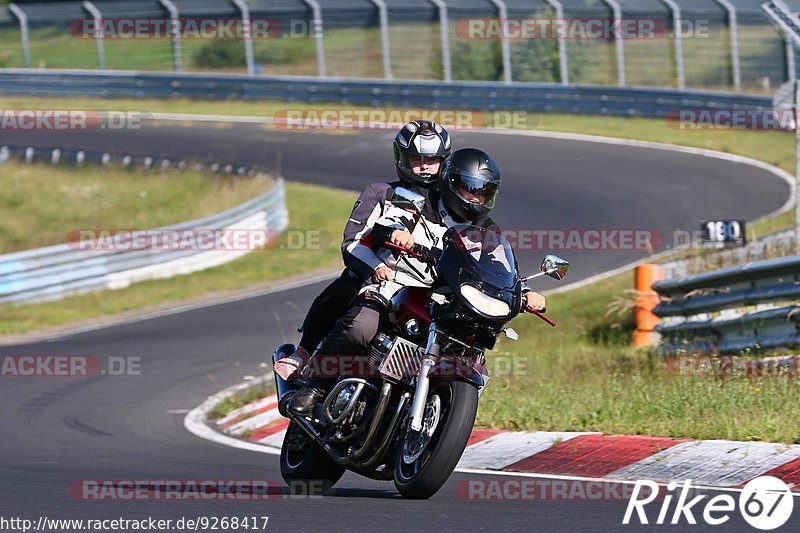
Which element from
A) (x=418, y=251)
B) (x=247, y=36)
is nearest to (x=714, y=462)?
(x=418, y=251)

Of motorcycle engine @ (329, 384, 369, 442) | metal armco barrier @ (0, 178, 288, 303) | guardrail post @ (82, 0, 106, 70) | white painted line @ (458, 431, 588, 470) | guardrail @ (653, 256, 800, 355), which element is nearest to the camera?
motorcycle engine @ (329, 384, 369, 442)

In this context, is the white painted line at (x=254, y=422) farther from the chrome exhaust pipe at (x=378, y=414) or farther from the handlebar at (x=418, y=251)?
the handlebar at (x=418, y=251)

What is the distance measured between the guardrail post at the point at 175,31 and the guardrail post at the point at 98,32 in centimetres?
187

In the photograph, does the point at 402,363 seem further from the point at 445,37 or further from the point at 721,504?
the point at 445,37

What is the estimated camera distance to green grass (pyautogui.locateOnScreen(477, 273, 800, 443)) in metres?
7.77

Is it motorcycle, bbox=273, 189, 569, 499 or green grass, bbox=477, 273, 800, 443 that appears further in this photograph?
green grass, bbox=477, 273, 800, 443

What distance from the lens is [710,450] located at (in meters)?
7.22

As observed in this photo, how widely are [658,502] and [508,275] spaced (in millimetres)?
1326

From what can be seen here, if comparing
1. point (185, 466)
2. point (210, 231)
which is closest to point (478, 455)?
point (185, 466)

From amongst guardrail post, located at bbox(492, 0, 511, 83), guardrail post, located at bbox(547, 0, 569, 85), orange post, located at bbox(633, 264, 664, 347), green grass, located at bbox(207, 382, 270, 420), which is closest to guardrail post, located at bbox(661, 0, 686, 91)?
guardrail post, located at bbox(547, 0, 569, 85)

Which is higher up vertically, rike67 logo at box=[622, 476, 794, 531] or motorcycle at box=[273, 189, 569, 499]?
motorcycle at box=[273, 189, 569, 499]

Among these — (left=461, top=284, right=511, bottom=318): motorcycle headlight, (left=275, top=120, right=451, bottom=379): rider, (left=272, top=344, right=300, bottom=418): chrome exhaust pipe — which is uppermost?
(left=275, top=120, right=451, bottom=379): rider

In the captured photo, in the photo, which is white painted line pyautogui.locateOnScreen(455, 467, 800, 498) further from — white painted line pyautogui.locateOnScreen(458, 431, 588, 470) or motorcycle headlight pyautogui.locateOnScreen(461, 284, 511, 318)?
motorcycle headlight pyautogui.locateOnScreen(461, 284, 511, 318)

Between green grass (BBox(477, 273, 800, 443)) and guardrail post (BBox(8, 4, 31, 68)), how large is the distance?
28586mm
